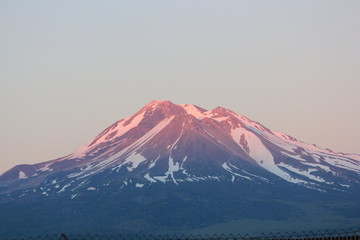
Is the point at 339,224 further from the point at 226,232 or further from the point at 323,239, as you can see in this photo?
the point at 323,239

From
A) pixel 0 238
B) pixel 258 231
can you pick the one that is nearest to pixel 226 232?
pixel 258 231

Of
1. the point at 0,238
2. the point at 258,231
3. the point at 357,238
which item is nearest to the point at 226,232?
the point at 258,231

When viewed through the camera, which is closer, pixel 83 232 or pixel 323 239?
pixel 323 239

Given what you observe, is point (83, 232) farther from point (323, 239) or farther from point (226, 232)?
point (323, 239)

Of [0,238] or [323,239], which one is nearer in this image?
[323,239]

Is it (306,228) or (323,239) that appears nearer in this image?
(323,239)

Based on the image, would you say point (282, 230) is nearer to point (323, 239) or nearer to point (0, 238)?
point (0, 238)

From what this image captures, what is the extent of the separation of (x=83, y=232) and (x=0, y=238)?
61.2 ft

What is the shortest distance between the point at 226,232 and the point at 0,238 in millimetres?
50686

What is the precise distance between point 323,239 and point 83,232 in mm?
178245

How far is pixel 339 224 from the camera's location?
198 m

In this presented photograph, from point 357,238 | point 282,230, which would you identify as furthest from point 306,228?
point 357,238

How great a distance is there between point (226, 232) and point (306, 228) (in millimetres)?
17560

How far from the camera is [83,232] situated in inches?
7849
